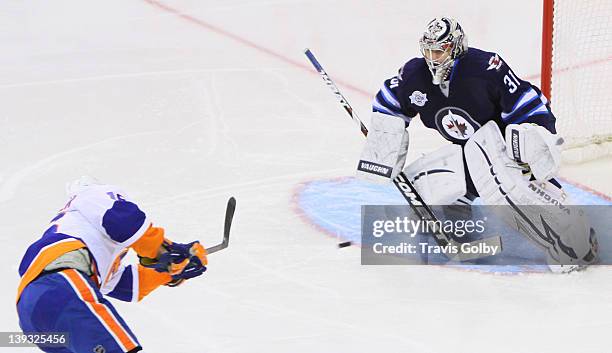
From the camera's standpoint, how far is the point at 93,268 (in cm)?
284

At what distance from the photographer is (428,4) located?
24.6 ft

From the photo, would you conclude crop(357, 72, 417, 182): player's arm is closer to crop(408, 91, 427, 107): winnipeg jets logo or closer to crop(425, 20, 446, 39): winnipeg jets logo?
crop(408, 91, 427, 107): winnipeg jets logo

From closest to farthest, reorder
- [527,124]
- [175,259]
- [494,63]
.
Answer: [175,259] < [527,124] < [494,63]

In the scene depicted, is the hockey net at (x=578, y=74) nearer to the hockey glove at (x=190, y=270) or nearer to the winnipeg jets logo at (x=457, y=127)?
the winnipeg jets logo at (x=457, y=127)

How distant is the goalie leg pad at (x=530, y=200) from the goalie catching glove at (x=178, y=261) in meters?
1.31

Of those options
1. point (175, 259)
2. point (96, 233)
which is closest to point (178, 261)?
point (175, 259)

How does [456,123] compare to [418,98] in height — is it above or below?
below

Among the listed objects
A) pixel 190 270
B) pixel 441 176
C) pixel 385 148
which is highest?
pixel 385 148

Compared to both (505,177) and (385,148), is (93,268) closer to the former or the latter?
(385,148)

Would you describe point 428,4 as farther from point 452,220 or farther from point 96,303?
point 96,303

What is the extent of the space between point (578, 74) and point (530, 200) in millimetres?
1581

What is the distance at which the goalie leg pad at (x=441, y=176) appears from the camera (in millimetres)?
4137

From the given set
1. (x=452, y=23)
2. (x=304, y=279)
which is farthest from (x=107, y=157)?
(x=452, y=23)

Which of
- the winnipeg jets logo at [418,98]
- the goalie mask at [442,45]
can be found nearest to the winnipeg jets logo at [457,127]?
the winnipeg jets logo at [418,98]
